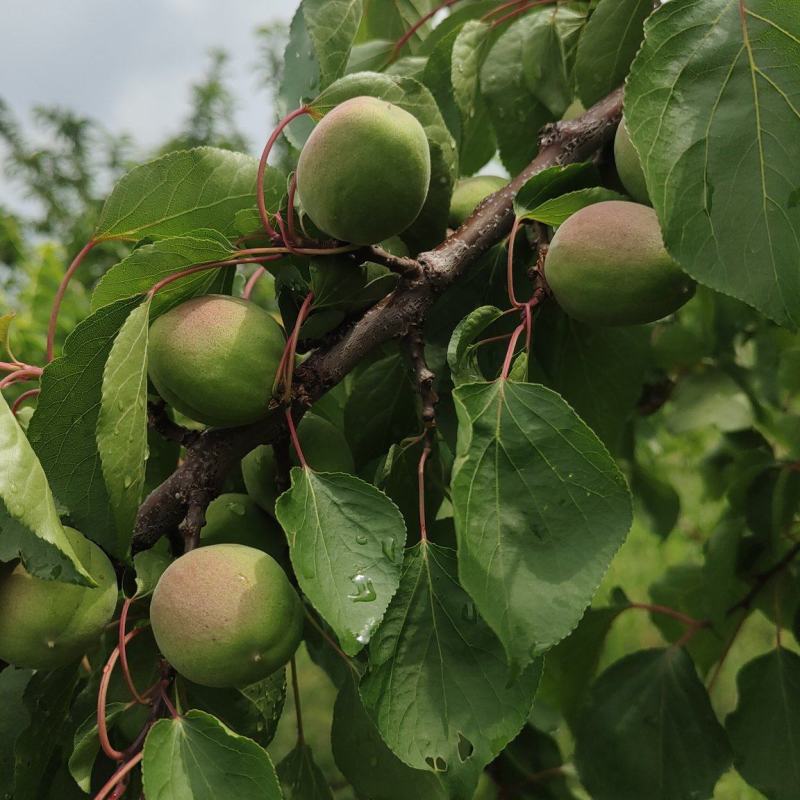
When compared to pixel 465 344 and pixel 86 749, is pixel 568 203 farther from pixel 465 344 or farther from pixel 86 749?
pixel 86 749

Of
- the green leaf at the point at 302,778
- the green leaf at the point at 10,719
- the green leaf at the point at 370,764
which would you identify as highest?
the green leaf at the point at 10,719

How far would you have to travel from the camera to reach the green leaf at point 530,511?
0.68 m

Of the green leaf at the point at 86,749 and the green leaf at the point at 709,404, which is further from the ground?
the green leaf at the point at 86,749

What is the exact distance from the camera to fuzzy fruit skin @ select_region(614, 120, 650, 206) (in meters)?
0.93

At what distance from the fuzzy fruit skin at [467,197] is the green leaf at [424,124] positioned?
2.2 inches

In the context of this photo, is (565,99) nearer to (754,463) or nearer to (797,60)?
(797,60)

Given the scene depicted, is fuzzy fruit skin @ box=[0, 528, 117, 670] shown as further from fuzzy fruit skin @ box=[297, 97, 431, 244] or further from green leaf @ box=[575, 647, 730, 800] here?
green leaf @ box=[575, 647, 730, 800]

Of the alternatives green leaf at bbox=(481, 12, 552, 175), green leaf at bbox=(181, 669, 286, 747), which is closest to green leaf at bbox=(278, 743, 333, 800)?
green leaf at bbox=(181, 669, 286, 747)

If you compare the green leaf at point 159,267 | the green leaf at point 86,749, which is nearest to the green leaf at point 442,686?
the green leaf at point 86,749

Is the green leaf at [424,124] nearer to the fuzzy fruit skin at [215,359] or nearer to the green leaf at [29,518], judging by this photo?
the fuzzy fruit skin at [215,359]

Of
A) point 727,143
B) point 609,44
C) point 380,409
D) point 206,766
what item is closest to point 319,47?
point 609,44

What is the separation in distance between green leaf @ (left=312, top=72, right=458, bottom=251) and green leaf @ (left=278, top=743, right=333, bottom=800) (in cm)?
62

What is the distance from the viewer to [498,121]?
125cm

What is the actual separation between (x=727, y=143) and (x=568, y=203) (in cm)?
18
